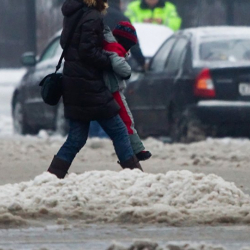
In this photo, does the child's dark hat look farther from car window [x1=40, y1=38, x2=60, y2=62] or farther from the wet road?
car window [x1=40, y1=38, x2=60, y2=62]

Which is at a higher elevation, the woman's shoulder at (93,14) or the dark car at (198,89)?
the woman's shoulder at (93,14)

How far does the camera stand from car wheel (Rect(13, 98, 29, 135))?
16.2m

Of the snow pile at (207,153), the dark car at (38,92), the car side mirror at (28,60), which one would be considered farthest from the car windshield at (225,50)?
the car side mirror at (28,60)

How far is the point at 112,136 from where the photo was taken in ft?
27.9

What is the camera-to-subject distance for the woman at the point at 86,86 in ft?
27.2

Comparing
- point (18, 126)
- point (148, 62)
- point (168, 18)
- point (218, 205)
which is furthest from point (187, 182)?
point (168, 18)

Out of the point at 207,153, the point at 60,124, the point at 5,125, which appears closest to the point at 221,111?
the point at 207,153

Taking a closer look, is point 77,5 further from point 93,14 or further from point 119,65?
point 119,65

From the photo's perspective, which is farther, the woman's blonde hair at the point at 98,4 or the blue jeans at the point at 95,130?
the blue jeans at the point at 95,130

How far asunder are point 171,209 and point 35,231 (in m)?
0.91

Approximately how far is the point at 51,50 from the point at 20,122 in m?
1.23

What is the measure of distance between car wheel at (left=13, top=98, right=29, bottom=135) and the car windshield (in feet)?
11.6

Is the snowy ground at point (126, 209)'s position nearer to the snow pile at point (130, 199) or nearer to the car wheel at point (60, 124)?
the snow pile at point (130, 199)

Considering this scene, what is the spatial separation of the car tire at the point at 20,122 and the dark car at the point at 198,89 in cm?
236
